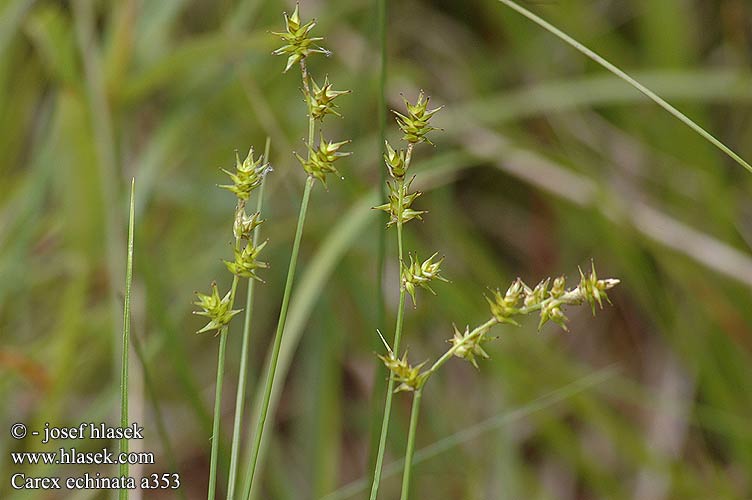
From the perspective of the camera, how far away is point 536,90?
1.37 meters

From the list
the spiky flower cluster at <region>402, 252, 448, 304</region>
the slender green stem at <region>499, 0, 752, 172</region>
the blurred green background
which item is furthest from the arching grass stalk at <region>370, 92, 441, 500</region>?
the blurred green background

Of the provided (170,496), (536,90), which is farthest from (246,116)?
(170,496)

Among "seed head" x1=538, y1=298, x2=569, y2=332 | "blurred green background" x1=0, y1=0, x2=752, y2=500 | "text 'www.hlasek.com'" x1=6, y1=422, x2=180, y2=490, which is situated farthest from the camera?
"blurred green background" x1=0, y1=0, x2=752, y2=500

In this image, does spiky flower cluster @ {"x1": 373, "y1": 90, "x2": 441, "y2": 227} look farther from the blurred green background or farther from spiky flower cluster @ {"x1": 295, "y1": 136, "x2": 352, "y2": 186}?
the blurred green background

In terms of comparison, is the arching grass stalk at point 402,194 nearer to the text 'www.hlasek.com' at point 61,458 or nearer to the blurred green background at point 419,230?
the text 'www.hlasek.com' at point 61,458

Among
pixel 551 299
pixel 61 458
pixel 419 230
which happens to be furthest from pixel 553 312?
pixel 419 230

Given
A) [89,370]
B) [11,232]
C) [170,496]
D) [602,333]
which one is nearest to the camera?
A: [11,232]

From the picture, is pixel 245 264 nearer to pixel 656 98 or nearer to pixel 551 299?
pixel 551 299

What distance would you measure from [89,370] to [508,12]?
2.98 ft

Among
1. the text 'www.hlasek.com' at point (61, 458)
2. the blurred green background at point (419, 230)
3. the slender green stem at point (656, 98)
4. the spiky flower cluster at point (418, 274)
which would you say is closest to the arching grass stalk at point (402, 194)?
the spiky flower cluster at point (418, 274)

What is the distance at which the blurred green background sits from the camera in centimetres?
108

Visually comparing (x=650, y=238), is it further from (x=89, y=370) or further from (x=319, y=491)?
(x=89, y=370)

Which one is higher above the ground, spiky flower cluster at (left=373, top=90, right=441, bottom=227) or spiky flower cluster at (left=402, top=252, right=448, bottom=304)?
spiky flower cluster at (left=373, top=90, right=441, bottom=227)

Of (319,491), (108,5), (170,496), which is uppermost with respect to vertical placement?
(108,5)
